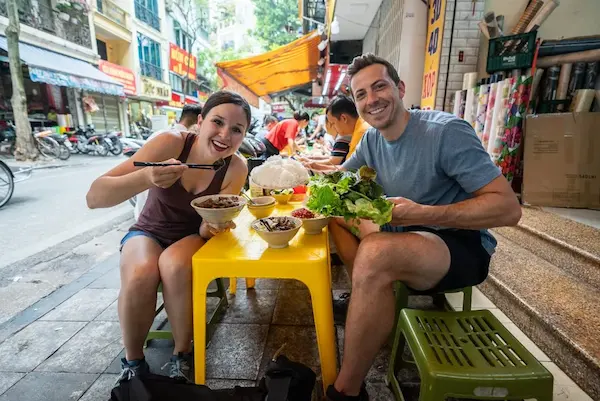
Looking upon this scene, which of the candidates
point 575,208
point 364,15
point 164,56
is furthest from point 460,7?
point 164,56

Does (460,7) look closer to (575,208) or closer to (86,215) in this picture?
(575,208)

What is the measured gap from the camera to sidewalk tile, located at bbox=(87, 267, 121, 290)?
9.89ft

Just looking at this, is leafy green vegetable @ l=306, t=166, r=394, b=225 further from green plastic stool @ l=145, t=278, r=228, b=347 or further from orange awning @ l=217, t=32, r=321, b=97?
orange awning @ l=217, t=32, r=321, b=97

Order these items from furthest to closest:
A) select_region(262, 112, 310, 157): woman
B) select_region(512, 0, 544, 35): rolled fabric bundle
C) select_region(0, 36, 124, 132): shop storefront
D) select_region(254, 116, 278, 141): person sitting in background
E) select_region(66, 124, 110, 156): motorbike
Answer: select_region(66, 124, 110, 156): motorbike
select_region(0, 36, 124, 132): shop storefront
select_region(254, 116, 278, 141): person sitting in background
select_region(262, 112, 310, 157): woman
select_region(512, 0, 544, 35): rolled fabric bundle

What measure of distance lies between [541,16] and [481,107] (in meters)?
1.31

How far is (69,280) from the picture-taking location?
3.15 metres

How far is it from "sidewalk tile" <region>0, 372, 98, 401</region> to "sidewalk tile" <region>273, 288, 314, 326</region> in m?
1.27

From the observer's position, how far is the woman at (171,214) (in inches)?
70.0

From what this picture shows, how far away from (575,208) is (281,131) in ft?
17.1

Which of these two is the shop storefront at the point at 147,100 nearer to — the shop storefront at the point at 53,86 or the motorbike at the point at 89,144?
the shop storefront at the point at 53,86

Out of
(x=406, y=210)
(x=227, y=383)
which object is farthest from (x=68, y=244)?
(x=406, y=210)

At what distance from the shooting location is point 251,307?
106 inches

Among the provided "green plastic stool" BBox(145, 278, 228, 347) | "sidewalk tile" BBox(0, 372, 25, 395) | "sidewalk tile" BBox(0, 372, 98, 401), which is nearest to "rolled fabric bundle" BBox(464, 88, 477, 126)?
"green plastic stool" BBox(145, 278, 228, 347)

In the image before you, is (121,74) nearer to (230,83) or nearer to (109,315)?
(230,83)
